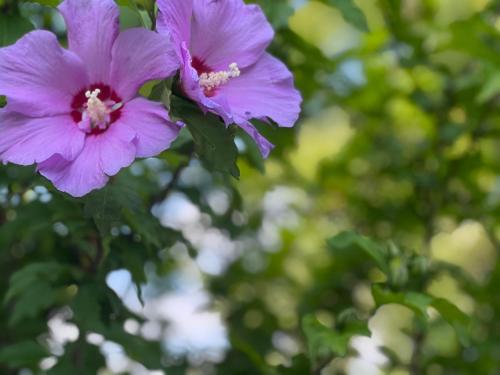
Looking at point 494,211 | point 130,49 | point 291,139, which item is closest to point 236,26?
point 130,49

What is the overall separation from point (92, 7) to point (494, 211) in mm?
1631

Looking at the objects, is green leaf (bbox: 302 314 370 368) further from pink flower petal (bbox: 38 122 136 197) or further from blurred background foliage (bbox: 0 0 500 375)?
pink flower petal (bbox: 38 122 136 197)

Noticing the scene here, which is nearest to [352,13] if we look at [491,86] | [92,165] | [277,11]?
[277,11]

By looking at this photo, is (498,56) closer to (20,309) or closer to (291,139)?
(291,139)

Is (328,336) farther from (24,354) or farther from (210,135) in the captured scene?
(24,354)

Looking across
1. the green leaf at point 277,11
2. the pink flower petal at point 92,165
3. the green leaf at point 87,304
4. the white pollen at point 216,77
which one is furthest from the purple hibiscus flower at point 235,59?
the green leaf at point 87,304

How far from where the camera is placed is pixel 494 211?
8.58ft

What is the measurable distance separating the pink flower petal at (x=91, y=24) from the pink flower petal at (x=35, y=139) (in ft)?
0.42

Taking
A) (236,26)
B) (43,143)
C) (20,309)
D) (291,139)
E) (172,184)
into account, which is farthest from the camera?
(291,139)

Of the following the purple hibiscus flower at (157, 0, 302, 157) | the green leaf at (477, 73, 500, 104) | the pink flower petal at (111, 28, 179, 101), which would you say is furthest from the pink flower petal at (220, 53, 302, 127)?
the green leaf at (477, 73, 500, 104)

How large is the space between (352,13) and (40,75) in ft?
2.64

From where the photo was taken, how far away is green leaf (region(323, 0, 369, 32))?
6.20 feet

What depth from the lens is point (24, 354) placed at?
197cm

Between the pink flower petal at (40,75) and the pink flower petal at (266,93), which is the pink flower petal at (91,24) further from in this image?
the pink flower petal at (266,93)
